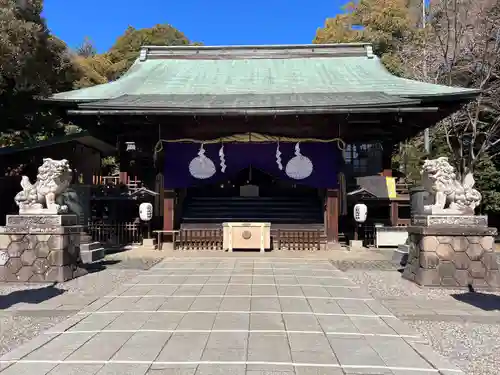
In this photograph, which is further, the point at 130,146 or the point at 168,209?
the point at 130,146

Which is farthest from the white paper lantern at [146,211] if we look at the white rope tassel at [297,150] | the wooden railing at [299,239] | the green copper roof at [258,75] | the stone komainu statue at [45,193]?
the white rope tassel at [297,150]

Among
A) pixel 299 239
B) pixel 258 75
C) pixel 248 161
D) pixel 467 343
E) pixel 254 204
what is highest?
pixel 258 75

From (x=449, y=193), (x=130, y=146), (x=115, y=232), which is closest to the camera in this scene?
(x=449, y=193)

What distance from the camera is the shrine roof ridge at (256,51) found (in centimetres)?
1720

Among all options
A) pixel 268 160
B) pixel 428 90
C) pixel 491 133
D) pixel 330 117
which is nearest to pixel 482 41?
A: pixel 491 133

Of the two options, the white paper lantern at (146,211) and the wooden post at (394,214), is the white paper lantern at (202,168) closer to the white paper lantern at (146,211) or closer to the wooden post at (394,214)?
the white paper lantern at (146,211)

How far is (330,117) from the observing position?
41.1ft

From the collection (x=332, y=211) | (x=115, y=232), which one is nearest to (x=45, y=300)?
(x=115, y=232)

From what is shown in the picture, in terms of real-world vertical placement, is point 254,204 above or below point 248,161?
below

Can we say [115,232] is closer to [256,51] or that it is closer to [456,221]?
[256,51]

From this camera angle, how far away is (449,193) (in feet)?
25.2

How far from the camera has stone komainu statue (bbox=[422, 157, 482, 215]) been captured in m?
7.60

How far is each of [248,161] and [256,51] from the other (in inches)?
264

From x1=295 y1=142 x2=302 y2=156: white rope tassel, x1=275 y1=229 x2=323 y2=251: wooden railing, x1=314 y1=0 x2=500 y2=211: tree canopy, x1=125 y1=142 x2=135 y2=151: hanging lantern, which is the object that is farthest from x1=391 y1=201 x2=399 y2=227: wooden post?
x1=125 y1=142 x2=135 y2=151: hanging lantern
